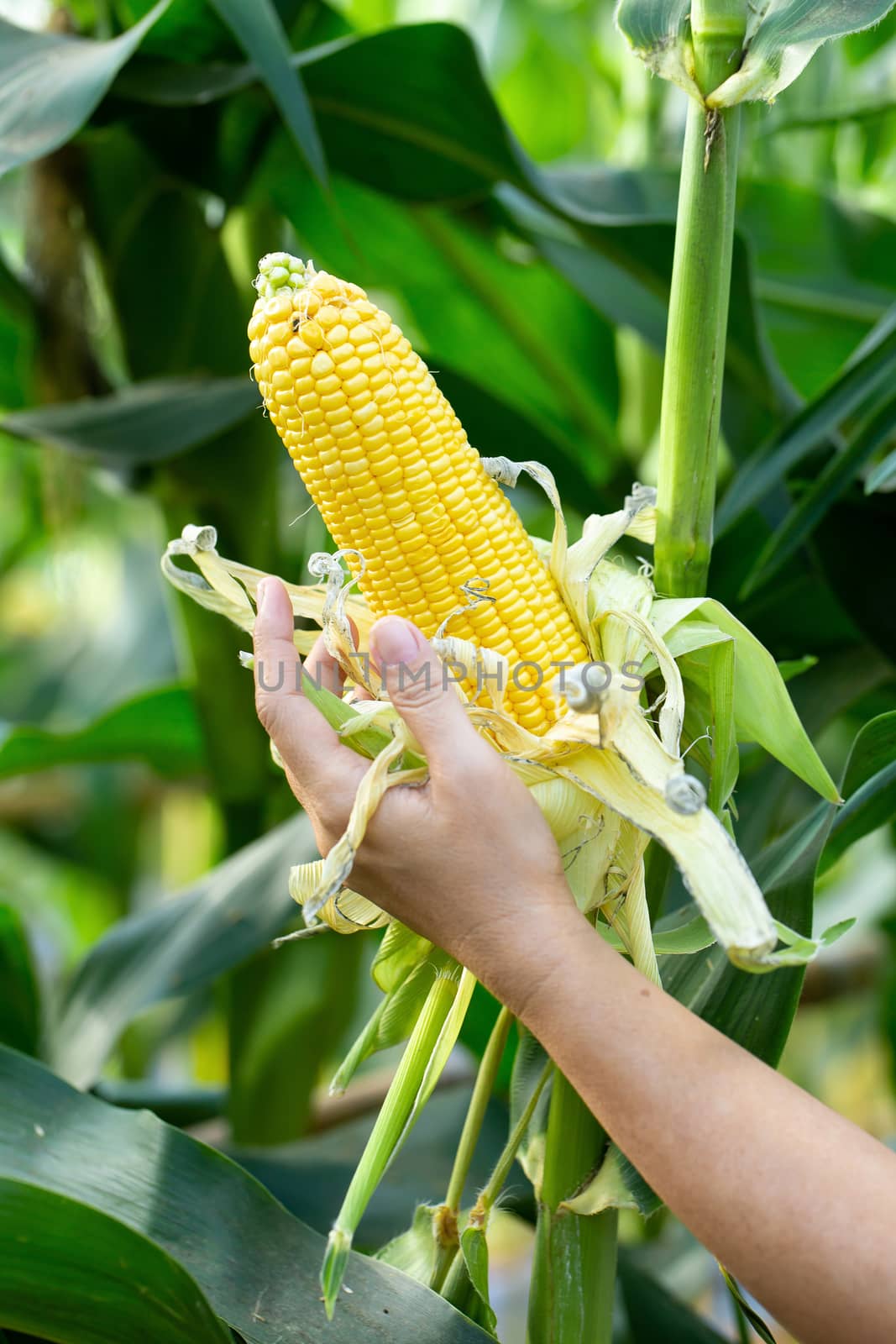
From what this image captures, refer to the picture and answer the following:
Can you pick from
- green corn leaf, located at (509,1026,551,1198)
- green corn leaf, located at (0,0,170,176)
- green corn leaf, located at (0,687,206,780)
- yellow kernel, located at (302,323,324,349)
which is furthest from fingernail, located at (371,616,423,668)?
green corn leaf, located at (0,687,206,780)

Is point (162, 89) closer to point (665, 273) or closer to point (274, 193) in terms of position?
point (274, 193)

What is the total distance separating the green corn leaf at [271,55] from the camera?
523 mm

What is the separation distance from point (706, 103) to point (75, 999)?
0.65 metres

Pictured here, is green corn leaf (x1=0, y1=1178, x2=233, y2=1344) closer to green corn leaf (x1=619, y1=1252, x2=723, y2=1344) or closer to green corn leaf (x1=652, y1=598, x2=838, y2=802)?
green corn leaf (x1=652, y1=598, x2=838, y2=802)

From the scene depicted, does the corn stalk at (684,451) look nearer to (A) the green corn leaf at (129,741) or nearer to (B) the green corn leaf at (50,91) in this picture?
(B) the green corn leaf at (50,91)

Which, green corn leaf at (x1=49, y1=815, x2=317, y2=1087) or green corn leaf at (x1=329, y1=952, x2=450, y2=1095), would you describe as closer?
green corn leaf at (x1=329, y1=952, x2=450, y2=1095)

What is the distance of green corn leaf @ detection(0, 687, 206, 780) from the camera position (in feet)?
2.51

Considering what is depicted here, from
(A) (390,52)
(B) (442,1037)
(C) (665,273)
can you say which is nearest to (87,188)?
(A) (390,52)

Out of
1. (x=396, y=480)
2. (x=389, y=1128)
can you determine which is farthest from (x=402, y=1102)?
(x=396, y=480)

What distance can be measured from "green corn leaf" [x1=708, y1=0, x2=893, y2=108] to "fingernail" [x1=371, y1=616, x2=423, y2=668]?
208 mm

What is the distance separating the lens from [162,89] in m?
0.64

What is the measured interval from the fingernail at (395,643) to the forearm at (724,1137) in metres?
0.09

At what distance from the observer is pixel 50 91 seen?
1.76ft

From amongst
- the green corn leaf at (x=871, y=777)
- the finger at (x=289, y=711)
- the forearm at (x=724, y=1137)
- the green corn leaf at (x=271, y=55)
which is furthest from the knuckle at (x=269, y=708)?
the green corn leaf at (x=271, y=55)
